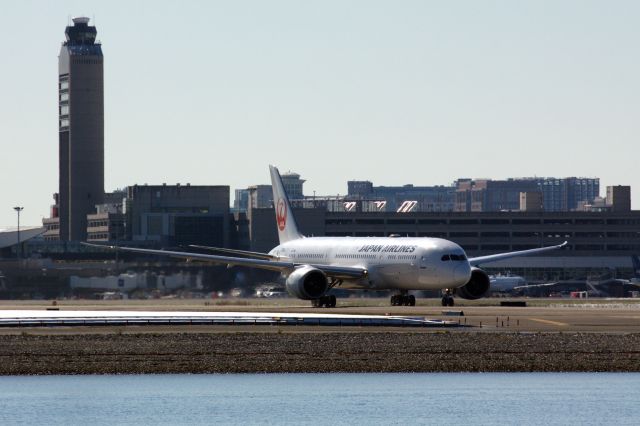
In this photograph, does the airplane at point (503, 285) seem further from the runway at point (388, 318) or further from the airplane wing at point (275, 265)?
the runway at point (388, 318)

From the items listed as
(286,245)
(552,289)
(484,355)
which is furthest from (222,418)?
(552,289)

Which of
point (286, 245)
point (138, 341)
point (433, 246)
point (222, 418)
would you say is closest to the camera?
point (222, 418)

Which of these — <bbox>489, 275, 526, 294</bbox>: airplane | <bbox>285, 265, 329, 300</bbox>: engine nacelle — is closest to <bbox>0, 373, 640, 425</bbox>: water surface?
<bbox>285, 265, 329, 300</bbox>: engine nacelle

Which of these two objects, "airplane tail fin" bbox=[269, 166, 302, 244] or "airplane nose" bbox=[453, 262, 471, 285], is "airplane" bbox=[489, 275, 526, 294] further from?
"airplane nose" bbox=[453, 262, 471, 285]

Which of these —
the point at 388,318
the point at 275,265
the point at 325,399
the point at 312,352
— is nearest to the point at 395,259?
the point at 275,265

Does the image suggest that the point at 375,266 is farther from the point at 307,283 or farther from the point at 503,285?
the point at 503,285

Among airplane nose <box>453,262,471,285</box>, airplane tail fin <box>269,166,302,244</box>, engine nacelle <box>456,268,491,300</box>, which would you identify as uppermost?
airplane tail fin <box>269,166,302,244</box>

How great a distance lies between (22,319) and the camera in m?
77.7

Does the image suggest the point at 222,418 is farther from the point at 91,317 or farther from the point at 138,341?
the point at 91,317

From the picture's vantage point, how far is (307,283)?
97.6m

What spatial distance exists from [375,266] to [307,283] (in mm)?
5206

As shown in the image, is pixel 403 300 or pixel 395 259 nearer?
pixel 395 259

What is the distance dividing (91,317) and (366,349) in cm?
2228

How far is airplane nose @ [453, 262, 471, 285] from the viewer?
313 feet
